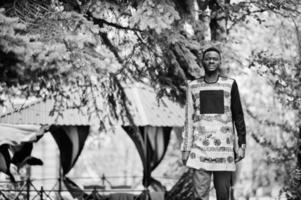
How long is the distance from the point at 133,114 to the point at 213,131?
228 inches

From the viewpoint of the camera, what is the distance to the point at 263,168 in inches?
835

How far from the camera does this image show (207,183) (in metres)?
5.03

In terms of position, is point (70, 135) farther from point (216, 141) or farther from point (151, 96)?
point (216, 141)

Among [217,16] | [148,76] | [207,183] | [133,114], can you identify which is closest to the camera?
[207,183]

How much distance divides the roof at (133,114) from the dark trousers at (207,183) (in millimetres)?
4973

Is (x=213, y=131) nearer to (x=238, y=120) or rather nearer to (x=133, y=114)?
(x=238, y=120)

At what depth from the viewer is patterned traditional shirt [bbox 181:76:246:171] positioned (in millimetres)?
5035

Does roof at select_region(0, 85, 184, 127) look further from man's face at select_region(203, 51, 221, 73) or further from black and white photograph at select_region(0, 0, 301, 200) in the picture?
man's face at select_region(203, 51, 221, 73)

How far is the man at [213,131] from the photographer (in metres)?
5.02

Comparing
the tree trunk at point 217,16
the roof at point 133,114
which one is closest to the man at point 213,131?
the tree trunk at point 217,16

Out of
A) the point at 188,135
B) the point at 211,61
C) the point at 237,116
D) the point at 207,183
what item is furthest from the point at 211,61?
the point at 207,183

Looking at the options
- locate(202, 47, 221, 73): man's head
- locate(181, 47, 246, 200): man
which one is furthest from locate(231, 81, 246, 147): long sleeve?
locate(202, 47, 221, 73): man's head

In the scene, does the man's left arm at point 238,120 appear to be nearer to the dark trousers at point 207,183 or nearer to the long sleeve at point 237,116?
the long sleeve at point 237,116

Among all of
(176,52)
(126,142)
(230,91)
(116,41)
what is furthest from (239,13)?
(126,142)
